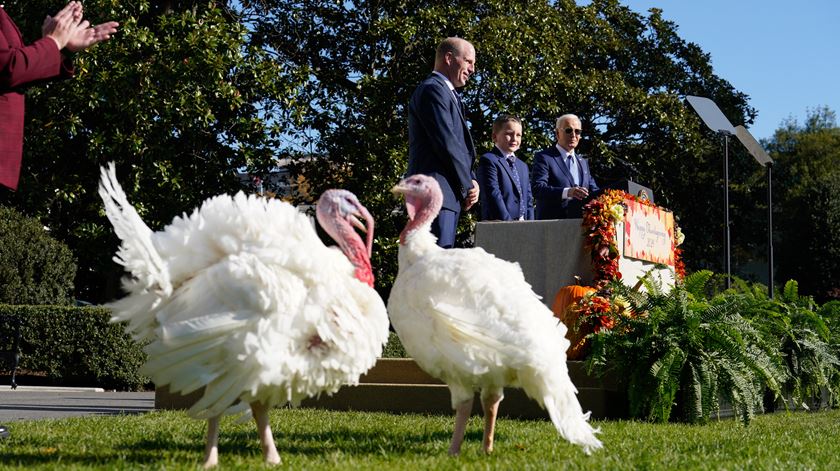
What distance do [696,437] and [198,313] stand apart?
160 inches

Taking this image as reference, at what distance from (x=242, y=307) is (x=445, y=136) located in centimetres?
364

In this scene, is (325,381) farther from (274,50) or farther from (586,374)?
(274,50)

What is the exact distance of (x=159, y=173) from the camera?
2017 centimetres

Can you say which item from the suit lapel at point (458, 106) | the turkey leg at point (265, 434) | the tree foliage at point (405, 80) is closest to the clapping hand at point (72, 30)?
the turkey leg at point (265, 434)

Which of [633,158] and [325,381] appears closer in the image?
[325,381]

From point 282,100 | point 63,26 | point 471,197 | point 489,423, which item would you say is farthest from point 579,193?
point 282,100

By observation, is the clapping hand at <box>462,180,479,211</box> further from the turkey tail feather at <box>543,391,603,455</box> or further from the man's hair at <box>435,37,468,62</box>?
the turkey tail feather at <box>543,391,603,455</box>

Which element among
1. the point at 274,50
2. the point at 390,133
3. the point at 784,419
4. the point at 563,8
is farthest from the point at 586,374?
the point at 563,8

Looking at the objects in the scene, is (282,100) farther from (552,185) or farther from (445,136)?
(445,136)

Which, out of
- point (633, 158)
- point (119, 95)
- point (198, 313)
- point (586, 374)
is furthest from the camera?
point (633, 158)

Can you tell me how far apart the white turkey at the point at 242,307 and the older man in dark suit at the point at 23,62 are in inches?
43.8

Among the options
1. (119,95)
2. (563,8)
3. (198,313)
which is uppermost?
(563,8)

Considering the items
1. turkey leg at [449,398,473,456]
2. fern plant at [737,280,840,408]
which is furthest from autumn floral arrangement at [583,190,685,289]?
turkey leg at [449,398,473,456]

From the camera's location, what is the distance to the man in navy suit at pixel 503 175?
1059 cm
